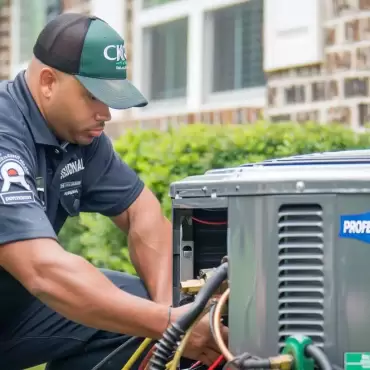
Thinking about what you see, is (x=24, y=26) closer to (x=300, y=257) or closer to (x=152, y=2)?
(x=152, y=2)

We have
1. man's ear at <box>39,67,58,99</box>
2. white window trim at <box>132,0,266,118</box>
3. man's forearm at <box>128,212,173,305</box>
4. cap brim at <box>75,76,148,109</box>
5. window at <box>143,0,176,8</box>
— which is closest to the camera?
cap brim at <box>75,76,148,109</box>

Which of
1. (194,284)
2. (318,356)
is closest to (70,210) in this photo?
(194,284)

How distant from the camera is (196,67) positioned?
7.70 metres

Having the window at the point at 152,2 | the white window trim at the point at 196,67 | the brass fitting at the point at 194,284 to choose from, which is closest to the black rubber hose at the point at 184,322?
the brass fitting at the point at 194,284

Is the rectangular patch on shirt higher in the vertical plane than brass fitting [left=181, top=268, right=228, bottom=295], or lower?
higher

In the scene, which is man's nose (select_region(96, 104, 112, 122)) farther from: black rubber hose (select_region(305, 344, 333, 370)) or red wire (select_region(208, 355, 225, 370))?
black rubber hose (select_region(305, 344, 333, 370))

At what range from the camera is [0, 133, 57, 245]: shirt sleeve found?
9.62ft

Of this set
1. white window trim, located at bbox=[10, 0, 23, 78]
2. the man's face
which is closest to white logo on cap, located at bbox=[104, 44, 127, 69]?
the man's face

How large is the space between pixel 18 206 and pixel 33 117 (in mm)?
466

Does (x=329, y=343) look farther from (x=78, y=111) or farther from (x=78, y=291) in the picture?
(x=78, y=111)

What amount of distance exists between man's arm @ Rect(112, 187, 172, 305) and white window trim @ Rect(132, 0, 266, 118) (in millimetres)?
3286

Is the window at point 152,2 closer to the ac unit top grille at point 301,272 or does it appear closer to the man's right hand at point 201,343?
the man's right hand at point 201,343

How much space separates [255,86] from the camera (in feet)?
23.8

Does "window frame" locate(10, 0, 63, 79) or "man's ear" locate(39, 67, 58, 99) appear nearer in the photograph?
"man's ear" locate(39, 67, 58, 99)
